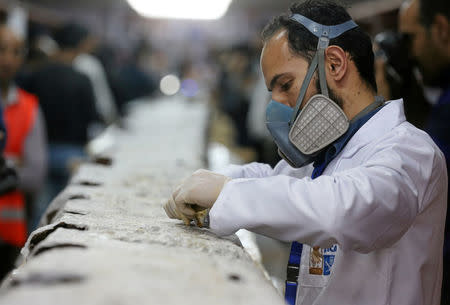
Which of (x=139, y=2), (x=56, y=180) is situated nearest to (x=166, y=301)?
(x=56, y=180)

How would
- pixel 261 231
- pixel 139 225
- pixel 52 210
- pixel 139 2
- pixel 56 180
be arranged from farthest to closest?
pixel 139 2, pixel 56 180, pixel 52 210, pixel 139 225, pixel 261 231

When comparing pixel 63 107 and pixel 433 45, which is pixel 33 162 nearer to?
pixel 63 107

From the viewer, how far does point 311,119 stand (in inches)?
55.3

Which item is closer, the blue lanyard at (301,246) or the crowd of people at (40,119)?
the blue lanyard at (301,246)

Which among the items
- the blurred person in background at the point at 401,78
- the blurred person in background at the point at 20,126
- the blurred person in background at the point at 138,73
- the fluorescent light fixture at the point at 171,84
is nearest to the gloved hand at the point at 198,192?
the blurred person in background at the point at 401,78

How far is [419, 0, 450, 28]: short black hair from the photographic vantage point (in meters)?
2.15

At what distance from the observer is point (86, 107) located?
14.4 feet

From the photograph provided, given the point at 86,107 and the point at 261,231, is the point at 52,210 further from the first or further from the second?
the point at 86,107

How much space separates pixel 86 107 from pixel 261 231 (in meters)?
3.50

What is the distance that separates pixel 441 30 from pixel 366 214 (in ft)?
4.68

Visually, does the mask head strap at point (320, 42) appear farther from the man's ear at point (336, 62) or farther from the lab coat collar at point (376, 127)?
the lab coat collar at point (376, 127)

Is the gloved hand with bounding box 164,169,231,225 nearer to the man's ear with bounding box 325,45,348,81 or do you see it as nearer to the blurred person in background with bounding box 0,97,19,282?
the man's ear with bounding box 325,45,348,81

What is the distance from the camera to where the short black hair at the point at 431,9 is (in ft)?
7.06

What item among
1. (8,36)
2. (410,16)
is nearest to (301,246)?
(410,16)
